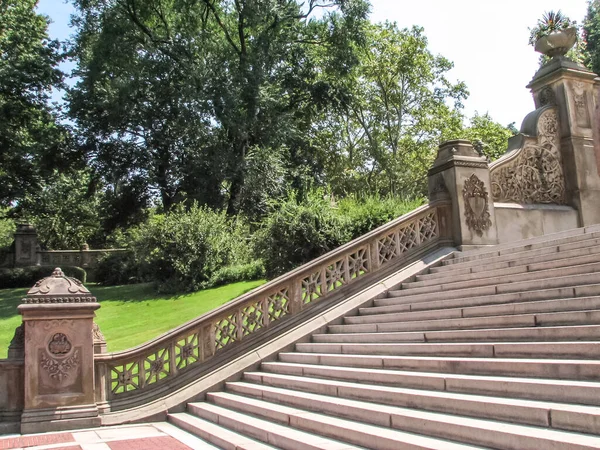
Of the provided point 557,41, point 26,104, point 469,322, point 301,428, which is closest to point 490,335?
point 469,322

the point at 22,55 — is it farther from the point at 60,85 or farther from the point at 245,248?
the point at 245,248

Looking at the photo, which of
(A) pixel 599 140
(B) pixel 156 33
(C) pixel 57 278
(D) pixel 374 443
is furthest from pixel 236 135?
(D) pixel 374 443

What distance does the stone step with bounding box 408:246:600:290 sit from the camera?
7.64 metres

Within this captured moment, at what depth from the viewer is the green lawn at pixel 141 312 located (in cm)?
1436

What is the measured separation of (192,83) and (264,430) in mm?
25043

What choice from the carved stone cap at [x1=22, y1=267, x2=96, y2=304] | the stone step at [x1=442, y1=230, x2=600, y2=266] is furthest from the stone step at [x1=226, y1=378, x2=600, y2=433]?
the stone step at [x1=442, y1=230, x2=600, y2=266]

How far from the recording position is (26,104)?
3195 cm

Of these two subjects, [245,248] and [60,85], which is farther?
[60,85]

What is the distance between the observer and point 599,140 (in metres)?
13.7

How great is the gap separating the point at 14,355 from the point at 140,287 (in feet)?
52.7

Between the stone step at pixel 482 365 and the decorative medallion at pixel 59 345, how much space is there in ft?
12.5

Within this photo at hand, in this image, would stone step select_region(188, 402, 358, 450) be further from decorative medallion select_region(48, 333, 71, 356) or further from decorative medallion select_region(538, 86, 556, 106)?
decorative medallion select_region(538, 86, 556, 106)

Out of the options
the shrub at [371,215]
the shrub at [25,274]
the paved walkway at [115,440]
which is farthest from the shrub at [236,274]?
the shrub at [25,274]

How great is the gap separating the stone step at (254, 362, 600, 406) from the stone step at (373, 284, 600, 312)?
172cm
